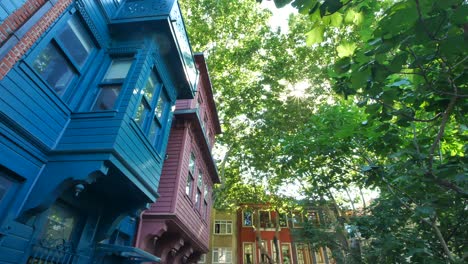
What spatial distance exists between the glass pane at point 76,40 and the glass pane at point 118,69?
1.81 ft

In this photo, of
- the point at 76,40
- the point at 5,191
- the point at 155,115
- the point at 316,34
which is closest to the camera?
the point at 316,34

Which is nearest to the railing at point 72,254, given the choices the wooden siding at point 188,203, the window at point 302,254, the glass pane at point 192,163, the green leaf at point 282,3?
the wooden siding at point 188,203

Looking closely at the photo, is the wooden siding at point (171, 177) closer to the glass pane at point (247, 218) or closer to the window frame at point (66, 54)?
the window frame at point (66, 54)

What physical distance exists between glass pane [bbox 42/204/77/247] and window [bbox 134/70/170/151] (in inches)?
88.2

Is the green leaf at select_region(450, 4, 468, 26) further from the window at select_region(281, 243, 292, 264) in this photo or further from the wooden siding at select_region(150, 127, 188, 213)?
the window at select_region(281, 243, 292, 264)

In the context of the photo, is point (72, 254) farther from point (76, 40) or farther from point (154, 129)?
point (76, 40)

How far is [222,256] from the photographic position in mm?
31406

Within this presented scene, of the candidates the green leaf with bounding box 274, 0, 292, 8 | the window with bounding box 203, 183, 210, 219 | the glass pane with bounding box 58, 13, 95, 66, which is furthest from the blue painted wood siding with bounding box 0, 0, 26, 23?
the window with bounding box 203, 183, 210, 219

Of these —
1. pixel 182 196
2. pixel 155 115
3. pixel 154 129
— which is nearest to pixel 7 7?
pixel 155 115

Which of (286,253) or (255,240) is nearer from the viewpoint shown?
(286,253)

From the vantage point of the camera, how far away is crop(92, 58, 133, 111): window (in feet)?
18.4

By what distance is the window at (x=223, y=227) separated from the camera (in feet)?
109

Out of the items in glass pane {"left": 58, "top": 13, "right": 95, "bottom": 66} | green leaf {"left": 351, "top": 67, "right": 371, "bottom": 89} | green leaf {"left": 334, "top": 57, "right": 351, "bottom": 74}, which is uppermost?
glass pane {"left": 58, "top": 13, "right": 95, "bottom": 66}

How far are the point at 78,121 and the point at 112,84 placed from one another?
3.84 feet
